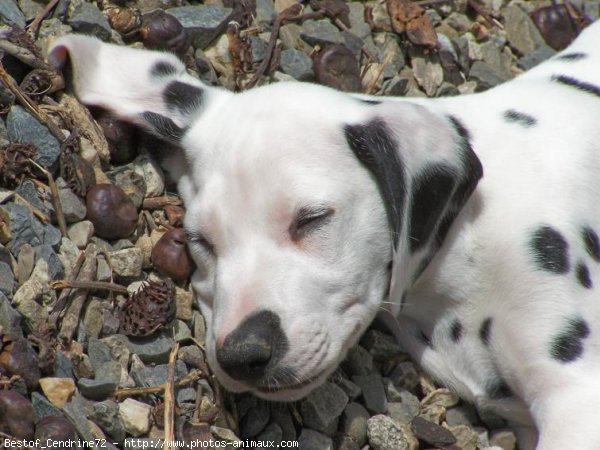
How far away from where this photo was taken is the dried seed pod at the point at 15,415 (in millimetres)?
3484

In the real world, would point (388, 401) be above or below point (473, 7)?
below

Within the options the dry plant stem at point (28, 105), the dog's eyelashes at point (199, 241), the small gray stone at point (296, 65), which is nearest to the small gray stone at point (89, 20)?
the dry plant stem at point (28, 105)

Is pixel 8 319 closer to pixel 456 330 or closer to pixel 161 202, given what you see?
pixel 161 202

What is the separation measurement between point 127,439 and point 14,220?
96 centimetres

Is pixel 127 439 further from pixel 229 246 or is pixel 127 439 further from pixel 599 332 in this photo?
pixel 599 332

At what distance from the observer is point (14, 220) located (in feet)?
13.1

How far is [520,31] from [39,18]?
3121 millimetres

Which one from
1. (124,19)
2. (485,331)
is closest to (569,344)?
(485,331)

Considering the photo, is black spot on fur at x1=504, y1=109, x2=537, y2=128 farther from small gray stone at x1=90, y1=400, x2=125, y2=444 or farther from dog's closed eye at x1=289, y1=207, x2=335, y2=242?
small gray stone at x1=90, y1=400, x2=125, y2=444

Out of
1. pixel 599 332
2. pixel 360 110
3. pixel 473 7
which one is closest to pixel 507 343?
pixel 599 332

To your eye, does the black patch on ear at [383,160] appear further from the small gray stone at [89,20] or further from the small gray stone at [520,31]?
the small gray stone at [520,31]

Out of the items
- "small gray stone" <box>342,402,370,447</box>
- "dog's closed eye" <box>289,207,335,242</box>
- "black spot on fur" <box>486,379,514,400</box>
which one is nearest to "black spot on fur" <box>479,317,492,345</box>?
"black spot on fur" <box>486,379,514,400</box>

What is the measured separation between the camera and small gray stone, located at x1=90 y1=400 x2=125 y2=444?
3.79m

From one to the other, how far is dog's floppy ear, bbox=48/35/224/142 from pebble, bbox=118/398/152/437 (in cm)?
128
